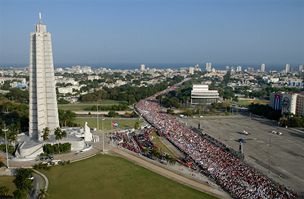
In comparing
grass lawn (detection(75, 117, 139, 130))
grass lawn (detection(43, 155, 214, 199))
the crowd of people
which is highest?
the crowd of people

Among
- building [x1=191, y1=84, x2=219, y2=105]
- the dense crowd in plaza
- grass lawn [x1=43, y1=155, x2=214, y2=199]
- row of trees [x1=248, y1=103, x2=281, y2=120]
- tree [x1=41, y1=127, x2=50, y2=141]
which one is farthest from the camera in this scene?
building [x1=191, y1=84, x2=219, y2=105]

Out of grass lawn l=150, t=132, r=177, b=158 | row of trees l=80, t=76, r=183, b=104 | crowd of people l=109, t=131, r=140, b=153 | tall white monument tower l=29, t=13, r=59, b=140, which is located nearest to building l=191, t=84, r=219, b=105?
row of trees l=80, t=76, r=183, b=104

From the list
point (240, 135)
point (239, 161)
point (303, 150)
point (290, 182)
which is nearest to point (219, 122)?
point (240, 135)

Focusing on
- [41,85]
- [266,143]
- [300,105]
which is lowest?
[266,143]

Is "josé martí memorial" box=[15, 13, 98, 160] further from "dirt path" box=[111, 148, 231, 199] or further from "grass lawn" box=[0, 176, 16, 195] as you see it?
"dirt path" box=[111, 148, 231, 199]

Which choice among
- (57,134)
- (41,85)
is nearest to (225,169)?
(57,134)

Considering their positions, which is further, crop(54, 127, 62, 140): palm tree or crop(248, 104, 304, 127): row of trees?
crop(248, 104, 304, 127): row of trees

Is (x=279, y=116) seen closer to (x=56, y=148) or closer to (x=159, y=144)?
(x=159, y=144)
